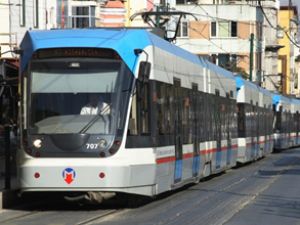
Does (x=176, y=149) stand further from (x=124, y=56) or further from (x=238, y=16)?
(x=238, y=16)

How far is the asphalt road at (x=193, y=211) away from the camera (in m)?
13.1

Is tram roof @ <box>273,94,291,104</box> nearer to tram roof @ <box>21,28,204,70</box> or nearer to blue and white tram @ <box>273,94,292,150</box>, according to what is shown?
blue and white tram @ <box>273,94,292,150</box>

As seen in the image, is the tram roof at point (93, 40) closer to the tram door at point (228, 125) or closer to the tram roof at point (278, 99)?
the tram door at point (228, 125)

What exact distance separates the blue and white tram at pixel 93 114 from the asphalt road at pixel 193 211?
0.49 m

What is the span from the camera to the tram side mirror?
47.4 feet

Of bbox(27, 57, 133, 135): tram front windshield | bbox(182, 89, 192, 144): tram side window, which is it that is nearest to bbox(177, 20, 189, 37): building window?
bbox(182, 89, 192, 144): tram side window

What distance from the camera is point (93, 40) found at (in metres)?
14.6

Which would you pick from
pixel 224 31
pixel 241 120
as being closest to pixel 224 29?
pixel 224 31

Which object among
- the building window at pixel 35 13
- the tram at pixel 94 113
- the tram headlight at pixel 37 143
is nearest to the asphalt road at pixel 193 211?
the tram at pixel 94 113

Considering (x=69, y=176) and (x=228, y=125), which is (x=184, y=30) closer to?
(x=228, y=125)

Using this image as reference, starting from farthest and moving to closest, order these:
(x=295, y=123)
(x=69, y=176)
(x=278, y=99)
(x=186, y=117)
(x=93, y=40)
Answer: (x=295, y=123) → (x=278, y=99) → (x=186, y=117) → (x=93, y=40) → (x=69, y=176)

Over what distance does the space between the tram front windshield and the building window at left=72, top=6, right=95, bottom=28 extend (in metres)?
23.7

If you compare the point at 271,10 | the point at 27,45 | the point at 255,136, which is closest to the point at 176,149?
the point at 27,45

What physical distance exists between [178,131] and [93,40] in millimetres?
3675
